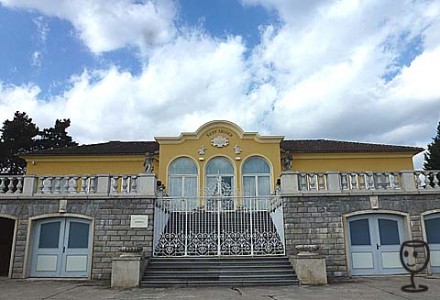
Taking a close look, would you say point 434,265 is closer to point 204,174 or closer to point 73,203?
point 204,174

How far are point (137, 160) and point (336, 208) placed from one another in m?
12.1

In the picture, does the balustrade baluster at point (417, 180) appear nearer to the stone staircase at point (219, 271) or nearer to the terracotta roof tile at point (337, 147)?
the stone staircase at point (219, 271)

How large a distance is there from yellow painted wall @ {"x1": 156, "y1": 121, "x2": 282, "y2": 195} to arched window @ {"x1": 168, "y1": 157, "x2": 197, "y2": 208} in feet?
0.85

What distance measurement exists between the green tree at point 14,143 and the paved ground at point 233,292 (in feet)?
76.2

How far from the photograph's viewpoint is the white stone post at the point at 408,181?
12.0 m

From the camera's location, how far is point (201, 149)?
62.4 ft

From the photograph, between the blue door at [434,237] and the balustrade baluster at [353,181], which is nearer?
the blue door at [434,237]

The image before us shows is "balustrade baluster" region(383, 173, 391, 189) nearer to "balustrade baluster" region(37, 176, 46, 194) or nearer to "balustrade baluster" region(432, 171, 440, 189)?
"balustrade baluster" region(432, 171, 440, 189)

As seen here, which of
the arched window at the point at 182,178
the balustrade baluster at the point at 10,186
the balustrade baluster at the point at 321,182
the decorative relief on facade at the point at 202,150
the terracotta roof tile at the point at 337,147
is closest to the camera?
the balustrade baluster at the point at 321,182

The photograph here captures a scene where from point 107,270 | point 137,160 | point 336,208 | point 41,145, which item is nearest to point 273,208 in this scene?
point 336,208

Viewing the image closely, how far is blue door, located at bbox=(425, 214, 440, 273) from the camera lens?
1185 centimetres

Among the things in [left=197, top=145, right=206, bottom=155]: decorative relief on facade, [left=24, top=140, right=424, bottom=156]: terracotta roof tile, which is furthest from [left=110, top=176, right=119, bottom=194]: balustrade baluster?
[left=24, top=140, right=424, bottom=156]: terracotta roof tile

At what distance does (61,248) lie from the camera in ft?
38.9

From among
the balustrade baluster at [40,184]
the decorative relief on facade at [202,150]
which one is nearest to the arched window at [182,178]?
the decorative relief on facade at [202,150]
